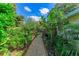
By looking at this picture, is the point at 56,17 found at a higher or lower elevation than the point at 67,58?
higher

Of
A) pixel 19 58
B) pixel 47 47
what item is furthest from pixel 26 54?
pixel 47 47

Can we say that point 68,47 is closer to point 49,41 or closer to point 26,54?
point 49,41

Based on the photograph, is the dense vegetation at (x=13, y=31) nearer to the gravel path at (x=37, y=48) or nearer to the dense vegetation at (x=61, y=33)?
the gravel path at (x=37, y=48)

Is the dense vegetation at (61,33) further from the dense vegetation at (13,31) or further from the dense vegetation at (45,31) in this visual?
the dense vegetation at (13,31)

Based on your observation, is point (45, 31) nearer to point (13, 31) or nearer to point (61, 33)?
point (61, 33)

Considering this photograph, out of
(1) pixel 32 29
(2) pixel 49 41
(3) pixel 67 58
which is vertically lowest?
(3) pixel 67 58

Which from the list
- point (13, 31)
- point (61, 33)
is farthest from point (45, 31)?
point (13, 31)

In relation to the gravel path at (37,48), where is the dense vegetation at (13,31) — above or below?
above

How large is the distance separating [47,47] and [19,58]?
24cm

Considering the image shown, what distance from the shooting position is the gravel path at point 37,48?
4.32ft

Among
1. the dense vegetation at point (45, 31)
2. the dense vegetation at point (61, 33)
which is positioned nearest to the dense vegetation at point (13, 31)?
the dense vegetation at point (45, 31)

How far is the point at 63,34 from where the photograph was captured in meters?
1.33

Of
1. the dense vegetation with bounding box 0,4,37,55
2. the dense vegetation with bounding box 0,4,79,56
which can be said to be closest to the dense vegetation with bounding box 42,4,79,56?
the dense vegetation with bounding box 0,4,79,56

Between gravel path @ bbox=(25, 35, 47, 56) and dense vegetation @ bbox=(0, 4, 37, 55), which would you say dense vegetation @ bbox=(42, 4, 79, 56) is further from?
dense vegetation @ bbox=(0, 4, 37, 55)
